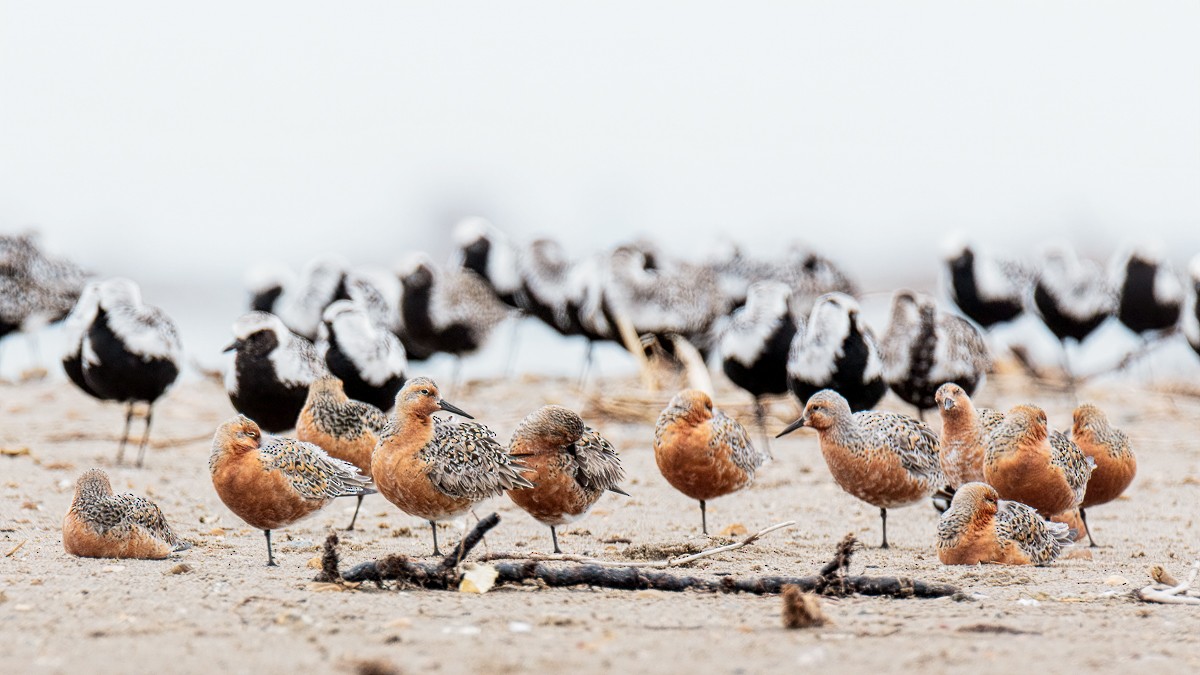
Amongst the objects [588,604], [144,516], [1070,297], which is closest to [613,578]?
[588,604]

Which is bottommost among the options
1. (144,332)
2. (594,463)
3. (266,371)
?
(594,463)

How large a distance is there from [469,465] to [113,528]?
143 cm

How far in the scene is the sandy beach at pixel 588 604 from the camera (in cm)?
395

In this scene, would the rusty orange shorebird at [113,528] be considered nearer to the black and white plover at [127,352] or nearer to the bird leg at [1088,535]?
the black and white plover at [127,352]

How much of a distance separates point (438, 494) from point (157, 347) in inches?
166

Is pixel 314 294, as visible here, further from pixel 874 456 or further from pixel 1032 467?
pixel 1032 467

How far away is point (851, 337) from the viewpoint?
9.20 metres

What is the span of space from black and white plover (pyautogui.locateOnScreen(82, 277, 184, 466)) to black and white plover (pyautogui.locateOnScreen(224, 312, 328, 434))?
84 centimetres

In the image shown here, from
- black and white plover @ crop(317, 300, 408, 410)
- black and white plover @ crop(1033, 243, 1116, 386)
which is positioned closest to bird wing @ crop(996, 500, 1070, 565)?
black and white plover @ crop(317, 300, 408, 410)

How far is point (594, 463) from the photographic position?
244 inches

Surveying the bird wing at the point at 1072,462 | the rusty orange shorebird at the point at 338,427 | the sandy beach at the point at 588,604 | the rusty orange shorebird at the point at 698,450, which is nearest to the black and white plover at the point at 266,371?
the sandy beach at the point at 588,604

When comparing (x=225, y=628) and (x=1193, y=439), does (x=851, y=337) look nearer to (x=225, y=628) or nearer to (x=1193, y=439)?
(x=1193, y=439)

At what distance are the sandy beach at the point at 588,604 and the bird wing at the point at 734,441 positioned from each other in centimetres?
34

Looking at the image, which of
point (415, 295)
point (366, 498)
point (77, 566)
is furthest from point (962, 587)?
point (415, 295)
